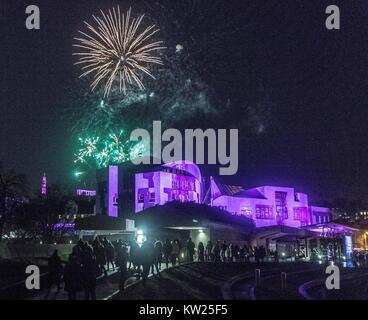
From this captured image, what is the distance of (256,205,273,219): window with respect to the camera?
7098 cm

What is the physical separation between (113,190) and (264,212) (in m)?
21.6

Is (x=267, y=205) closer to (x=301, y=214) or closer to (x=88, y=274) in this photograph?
(x=301, y=214)

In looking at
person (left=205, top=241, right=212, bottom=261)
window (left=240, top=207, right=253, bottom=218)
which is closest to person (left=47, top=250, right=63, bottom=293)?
person (left=205, top=241, right=212, bottom=261)

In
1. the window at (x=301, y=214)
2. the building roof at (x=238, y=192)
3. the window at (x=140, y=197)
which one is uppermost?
the building roof at (x=238, y=192)

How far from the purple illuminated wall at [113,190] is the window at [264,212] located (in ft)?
64.9

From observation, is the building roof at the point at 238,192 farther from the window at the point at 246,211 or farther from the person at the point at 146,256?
the person at the point at 146,256

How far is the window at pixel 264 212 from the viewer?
71.0 metres

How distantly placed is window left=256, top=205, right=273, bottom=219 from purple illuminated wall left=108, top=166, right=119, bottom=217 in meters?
19.8

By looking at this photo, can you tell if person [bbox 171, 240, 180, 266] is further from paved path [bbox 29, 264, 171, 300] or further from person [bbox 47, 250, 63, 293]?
person [bbox 47, 250, 63, 293]

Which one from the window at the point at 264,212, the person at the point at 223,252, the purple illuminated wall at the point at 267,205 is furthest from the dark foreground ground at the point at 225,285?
the window at the point at 264,212

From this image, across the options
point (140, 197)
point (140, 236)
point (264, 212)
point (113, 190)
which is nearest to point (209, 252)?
point (140, 236)

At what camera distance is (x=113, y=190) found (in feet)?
208
